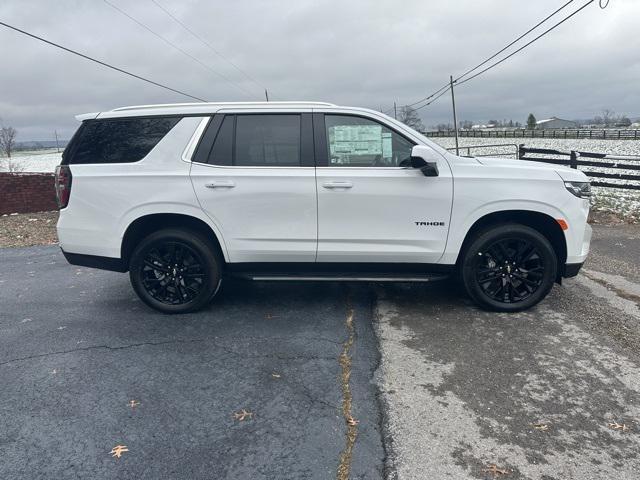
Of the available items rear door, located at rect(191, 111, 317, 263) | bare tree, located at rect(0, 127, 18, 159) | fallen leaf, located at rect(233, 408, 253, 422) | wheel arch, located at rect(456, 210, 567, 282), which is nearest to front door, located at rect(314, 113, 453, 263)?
rear door, located at rect(191, 111, 317, 263)

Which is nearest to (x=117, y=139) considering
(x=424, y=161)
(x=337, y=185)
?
(x=337, y=185)

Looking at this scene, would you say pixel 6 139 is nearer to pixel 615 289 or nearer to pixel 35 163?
pixel 35 163

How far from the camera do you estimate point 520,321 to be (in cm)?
411

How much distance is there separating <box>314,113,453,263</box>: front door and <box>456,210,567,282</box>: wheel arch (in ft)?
0.94

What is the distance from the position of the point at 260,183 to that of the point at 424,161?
1.43m

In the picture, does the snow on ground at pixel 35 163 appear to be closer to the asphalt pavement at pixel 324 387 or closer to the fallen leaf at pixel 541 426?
the asphalt pavement at pixel 324 387

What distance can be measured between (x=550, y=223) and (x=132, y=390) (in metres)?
3.70

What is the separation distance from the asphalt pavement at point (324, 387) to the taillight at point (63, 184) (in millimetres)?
1134

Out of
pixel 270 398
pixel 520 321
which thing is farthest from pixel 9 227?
pixel 520 321

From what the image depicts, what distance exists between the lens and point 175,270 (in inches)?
170

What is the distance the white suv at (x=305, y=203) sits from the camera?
404cm

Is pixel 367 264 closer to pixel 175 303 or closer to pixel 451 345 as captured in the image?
pixel 451 345

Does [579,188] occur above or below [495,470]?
above

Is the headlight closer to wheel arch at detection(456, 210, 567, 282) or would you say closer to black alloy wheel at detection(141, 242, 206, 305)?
wheel arch at detection(456, 210, 567, 282)
